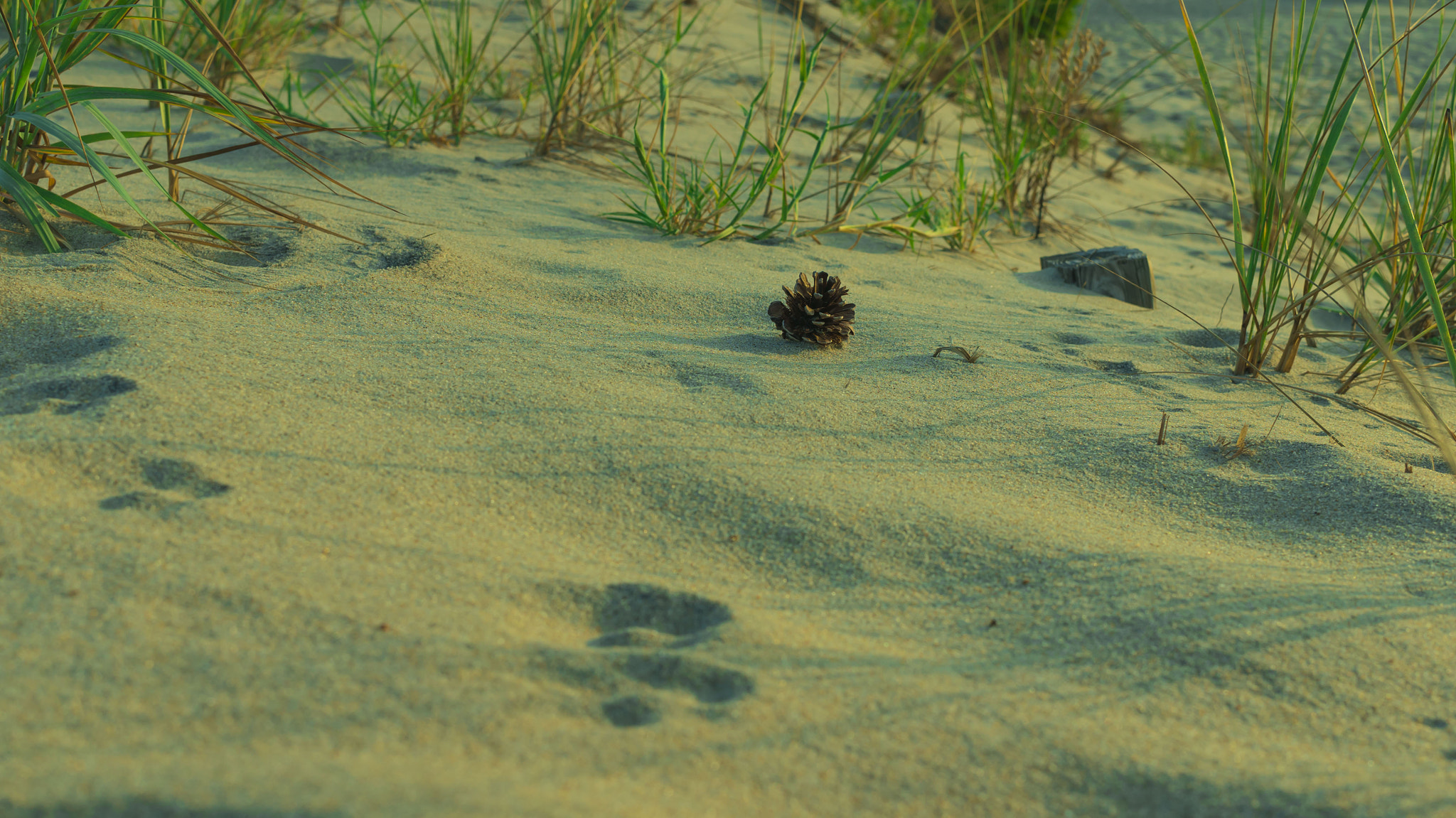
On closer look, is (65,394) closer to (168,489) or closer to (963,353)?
(168,489)

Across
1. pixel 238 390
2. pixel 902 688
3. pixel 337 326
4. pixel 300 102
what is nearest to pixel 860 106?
pixel 300 102

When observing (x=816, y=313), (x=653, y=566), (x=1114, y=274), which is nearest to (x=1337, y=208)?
(x=1114, y=274)

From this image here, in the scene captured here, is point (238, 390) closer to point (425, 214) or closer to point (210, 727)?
point (210, 727)

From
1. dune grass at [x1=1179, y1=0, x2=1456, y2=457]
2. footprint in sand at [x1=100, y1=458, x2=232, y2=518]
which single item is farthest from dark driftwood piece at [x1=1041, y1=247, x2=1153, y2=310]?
footprint in sand at [x1=100, y1=458, x2=232, y2=518]

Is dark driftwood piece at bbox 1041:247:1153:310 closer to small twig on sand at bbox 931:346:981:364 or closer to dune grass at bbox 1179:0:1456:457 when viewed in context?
dune grass at bbox 1179:0:1456:457

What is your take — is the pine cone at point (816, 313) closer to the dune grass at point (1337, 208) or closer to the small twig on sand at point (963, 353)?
the small twig on sand at point (963, 353)

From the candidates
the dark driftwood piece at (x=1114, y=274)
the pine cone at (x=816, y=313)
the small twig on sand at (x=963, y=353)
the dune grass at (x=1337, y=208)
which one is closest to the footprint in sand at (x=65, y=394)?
the pine cone at (x=816, y=313)
